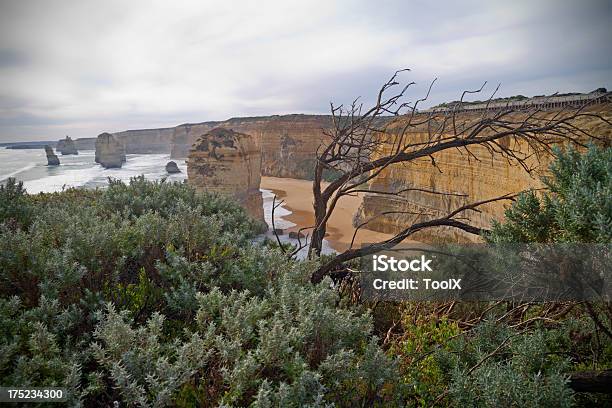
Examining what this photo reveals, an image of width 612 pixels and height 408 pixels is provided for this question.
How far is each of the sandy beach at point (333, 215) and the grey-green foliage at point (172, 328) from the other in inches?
716

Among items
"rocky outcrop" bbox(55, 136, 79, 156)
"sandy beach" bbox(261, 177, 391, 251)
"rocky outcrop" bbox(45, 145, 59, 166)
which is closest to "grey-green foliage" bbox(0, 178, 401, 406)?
"sandy beach" bbox(261, 177, 391, 251)

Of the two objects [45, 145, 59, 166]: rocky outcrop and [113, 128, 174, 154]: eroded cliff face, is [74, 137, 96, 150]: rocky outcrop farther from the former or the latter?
[45, 145, 59, 166]: rocky outcrop

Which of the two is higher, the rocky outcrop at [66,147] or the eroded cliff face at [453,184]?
the rocky outcrop at [66,147]

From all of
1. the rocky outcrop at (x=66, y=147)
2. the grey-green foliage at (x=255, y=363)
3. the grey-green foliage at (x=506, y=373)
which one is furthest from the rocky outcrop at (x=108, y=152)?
the grey-green foliage at (x=506, y=373)

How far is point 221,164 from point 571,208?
74.8 feet

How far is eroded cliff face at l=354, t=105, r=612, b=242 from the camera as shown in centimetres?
1590

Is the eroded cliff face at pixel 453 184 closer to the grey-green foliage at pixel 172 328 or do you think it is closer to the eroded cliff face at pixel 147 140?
the grey-green foliage at pixel 172 328

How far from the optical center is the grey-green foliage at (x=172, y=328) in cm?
198

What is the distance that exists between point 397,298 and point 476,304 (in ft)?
2.98

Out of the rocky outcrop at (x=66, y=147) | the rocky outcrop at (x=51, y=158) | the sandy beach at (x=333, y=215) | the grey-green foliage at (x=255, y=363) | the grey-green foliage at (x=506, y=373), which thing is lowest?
the sandy beach at (x=333, y=215)

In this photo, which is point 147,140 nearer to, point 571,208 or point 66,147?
point 66,147

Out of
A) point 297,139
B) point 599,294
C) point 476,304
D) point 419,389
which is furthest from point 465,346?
point 297,139

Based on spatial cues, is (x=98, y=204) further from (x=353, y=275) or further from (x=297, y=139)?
(x=297, y=139)

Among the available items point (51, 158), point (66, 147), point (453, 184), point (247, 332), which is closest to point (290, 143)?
point (453, 184)
